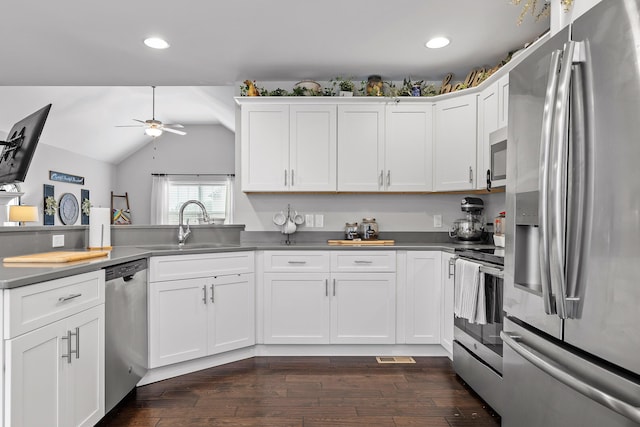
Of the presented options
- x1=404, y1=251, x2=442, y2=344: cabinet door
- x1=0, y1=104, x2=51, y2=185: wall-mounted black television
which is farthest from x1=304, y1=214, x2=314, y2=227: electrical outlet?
x1=0, y1=104, x2=51, y2=185: wall-mounted black television

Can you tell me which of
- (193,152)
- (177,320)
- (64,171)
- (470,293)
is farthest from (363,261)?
(193,152)

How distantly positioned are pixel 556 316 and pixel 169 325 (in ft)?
7.77

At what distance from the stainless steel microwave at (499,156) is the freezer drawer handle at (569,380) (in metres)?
1.53

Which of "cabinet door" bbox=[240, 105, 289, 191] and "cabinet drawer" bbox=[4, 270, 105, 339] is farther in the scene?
"cabinet door" bbox=[240, 105, 289, 191]

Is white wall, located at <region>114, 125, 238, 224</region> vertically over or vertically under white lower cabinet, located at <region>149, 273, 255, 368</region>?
over

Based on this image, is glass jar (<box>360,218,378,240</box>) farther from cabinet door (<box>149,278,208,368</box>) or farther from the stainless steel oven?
cabinet door (<box>149,278,208,368</box>)

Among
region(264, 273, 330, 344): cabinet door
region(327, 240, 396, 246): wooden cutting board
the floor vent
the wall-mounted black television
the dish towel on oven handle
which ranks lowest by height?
the floor vent

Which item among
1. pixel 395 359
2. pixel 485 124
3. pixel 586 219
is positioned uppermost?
pixel 485 124

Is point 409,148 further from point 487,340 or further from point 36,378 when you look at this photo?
point 36,378

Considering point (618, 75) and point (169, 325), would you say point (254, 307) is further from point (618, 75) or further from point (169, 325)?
point (618, 75)

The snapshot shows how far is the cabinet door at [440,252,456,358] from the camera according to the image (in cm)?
302

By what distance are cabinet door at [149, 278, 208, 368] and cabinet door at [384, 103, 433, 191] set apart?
1.84 meters

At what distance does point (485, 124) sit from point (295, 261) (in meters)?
1.88

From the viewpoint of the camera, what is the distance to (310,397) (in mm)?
2463
